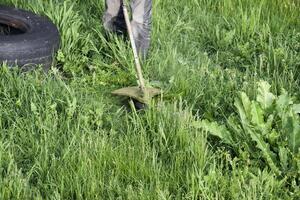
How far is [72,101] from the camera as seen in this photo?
4.14 metres

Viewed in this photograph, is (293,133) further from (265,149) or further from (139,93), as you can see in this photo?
(139,93)

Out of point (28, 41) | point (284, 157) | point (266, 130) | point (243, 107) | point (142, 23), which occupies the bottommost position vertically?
point (284, 157)

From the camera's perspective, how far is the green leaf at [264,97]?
3.98 meters

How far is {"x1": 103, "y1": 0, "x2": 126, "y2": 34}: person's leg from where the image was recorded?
5.35 m

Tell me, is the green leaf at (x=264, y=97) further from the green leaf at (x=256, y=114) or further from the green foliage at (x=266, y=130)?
the green leaf at (x=256, y=114)

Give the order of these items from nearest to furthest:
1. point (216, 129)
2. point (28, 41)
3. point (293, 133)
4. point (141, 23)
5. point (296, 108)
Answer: point (293, 133), point (216, 129), point (296, 108), point (28, 41), point (141, 23)

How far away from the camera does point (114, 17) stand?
536 centimetres

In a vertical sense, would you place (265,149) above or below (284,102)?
below

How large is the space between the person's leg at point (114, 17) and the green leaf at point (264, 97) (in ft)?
5.59

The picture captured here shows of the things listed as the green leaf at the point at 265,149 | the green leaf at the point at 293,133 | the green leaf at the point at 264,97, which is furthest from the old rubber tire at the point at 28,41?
the green leaf at the point at 293,133

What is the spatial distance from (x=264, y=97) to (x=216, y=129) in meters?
0.41

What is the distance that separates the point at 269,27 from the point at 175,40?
34.4 inches

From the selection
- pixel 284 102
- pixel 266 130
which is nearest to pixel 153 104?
pixel 266 130

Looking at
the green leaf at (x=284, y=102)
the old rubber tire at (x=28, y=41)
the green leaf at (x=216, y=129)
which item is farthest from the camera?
the old rubber tire at (x=28, y=41)
